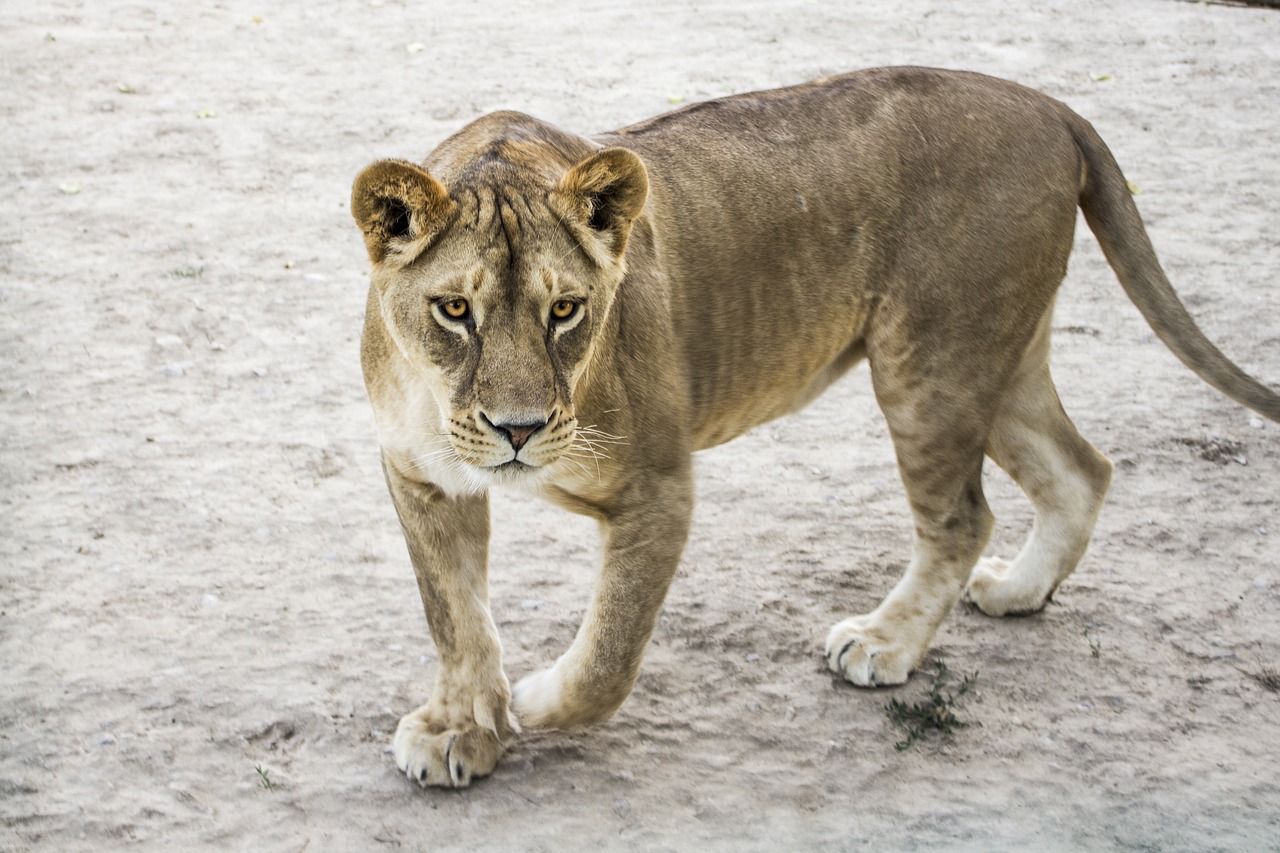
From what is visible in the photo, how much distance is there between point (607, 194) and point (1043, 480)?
2.08 meters

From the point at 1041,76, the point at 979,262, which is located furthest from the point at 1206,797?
the point at 1041,76

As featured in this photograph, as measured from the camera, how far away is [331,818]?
145 inches

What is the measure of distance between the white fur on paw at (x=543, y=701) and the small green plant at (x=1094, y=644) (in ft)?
6.05

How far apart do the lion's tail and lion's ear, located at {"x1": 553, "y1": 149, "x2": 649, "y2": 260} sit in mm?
1725

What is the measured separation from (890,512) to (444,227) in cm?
275

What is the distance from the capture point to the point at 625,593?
3.68 m

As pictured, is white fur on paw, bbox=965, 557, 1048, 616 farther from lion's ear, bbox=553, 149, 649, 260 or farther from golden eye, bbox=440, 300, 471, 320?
golden eye, bbox=440, 300, 471, 320

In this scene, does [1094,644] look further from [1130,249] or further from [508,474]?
[508,474]

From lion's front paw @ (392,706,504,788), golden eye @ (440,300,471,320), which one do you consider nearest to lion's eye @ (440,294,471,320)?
golden eye @ (440,300,471,320)

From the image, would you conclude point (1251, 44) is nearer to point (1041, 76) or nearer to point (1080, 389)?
point (1041, 76)

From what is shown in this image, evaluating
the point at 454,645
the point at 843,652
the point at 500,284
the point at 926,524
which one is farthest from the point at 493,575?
the point at 500,284

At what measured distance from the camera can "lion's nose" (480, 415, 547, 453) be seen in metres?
3.15

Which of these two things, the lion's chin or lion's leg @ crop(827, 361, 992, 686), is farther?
lion's leg @ crop(827, 361, 992, 686)

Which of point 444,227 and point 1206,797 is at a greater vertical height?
point 444,227
